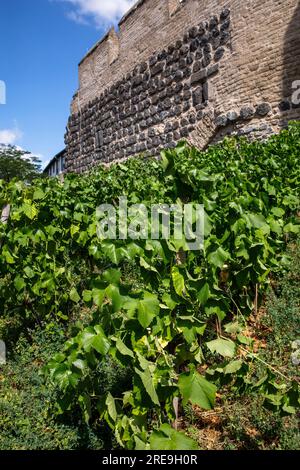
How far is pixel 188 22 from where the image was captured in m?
8.27

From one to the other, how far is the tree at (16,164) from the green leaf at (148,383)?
40.9 meters

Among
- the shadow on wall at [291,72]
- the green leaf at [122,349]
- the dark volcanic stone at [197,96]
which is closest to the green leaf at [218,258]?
the green leaf at [122,349]

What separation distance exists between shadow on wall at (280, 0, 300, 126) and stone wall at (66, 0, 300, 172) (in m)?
0.01

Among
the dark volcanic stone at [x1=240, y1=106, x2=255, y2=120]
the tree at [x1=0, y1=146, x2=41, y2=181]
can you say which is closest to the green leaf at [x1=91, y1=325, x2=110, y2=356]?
the dark volcanic stone at [x1=240, y1=106, x2=255, y2=120]

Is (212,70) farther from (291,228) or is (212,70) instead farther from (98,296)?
(98,296)

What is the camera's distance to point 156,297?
1.76m

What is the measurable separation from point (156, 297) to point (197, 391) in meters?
0.39

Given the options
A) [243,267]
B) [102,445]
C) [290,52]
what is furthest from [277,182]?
[290,52]

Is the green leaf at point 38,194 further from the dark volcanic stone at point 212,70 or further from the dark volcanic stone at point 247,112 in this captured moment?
the dark volcanic stone at point 212,70

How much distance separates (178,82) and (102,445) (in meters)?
7.56

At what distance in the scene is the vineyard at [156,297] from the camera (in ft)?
5.96

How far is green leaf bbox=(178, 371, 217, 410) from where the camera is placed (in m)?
1.70

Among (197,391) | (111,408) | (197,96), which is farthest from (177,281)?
(197,96)

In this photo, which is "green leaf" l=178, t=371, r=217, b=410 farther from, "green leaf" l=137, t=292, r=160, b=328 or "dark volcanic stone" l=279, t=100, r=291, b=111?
"dark volcanic stone" l=279, t=100, r=291, b=111
